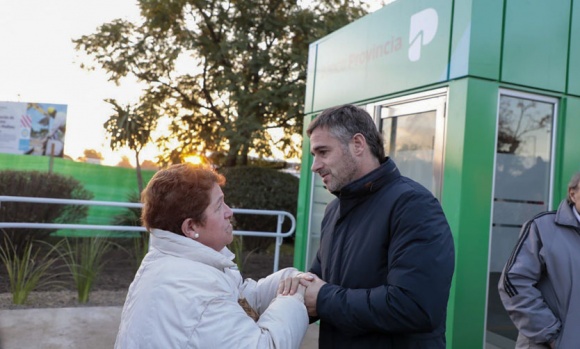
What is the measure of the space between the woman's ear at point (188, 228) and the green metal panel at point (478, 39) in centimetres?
277

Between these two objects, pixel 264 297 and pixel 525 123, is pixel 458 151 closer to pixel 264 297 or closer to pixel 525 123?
pixel 525 123

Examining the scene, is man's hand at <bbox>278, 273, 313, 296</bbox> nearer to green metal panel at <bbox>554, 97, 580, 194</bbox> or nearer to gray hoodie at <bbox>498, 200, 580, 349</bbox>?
gray hoodie at <bbox>498, 200, 580, 349</bbox>

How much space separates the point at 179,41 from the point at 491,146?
11937mm

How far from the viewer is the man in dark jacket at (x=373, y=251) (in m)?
1.67

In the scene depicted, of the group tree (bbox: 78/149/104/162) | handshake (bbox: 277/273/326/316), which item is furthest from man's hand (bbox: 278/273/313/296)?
tree (bbox: 78/149/104/162)

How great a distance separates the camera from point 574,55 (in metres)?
4.22

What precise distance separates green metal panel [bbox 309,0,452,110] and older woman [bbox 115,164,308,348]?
2840 millimetres

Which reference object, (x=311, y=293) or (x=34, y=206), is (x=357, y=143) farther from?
(x=34, y=206)

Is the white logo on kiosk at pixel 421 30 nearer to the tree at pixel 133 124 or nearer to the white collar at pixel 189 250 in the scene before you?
the white collar at pixel 189 250

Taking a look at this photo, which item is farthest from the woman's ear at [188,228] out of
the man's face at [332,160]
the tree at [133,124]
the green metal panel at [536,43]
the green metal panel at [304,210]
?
the tree at [133,124]

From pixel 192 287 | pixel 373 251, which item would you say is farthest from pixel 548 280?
pixel 192 287

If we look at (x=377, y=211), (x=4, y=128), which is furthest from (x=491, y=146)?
(x=4, y=128)

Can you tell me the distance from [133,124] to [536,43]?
13377 mm

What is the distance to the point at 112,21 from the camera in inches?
591
